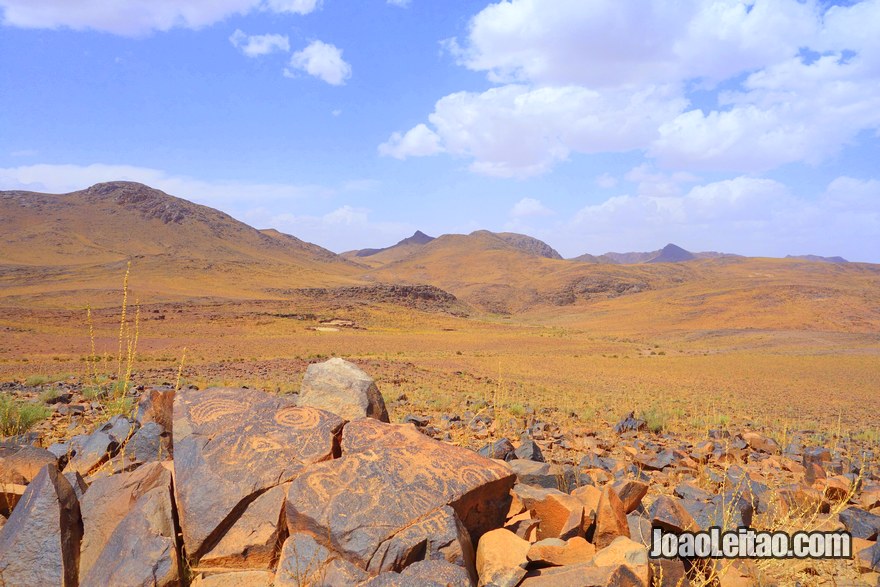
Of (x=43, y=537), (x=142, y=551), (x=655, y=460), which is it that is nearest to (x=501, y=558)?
(x=142, y=551)

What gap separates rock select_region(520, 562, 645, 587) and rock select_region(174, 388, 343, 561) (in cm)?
168

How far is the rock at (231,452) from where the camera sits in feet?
10.9

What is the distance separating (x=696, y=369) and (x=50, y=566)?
26.7 m

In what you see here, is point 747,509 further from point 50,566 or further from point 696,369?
point 696,369

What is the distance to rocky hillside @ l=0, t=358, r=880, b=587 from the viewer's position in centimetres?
300

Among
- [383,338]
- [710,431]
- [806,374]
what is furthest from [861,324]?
[710,431]

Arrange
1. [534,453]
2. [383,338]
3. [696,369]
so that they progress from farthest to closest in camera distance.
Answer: [383,338] < [696,369] < [534,453]

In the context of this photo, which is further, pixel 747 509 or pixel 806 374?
pixel 806 374

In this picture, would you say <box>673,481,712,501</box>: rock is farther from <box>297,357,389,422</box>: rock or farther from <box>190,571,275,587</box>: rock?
<box>190,571,275,587</box>: rock

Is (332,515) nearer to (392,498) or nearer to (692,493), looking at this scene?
(392,498)

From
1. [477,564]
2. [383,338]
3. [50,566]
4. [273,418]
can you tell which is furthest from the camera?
[383,338]

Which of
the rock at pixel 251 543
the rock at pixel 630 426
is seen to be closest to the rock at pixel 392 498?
the rock at pixel 251 543

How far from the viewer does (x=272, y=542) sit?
3.20 metres

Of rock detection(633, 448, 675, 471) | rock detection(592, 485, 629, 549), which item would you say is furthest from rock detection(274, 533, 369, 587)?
rock detection(633, 448, 675, 471)
